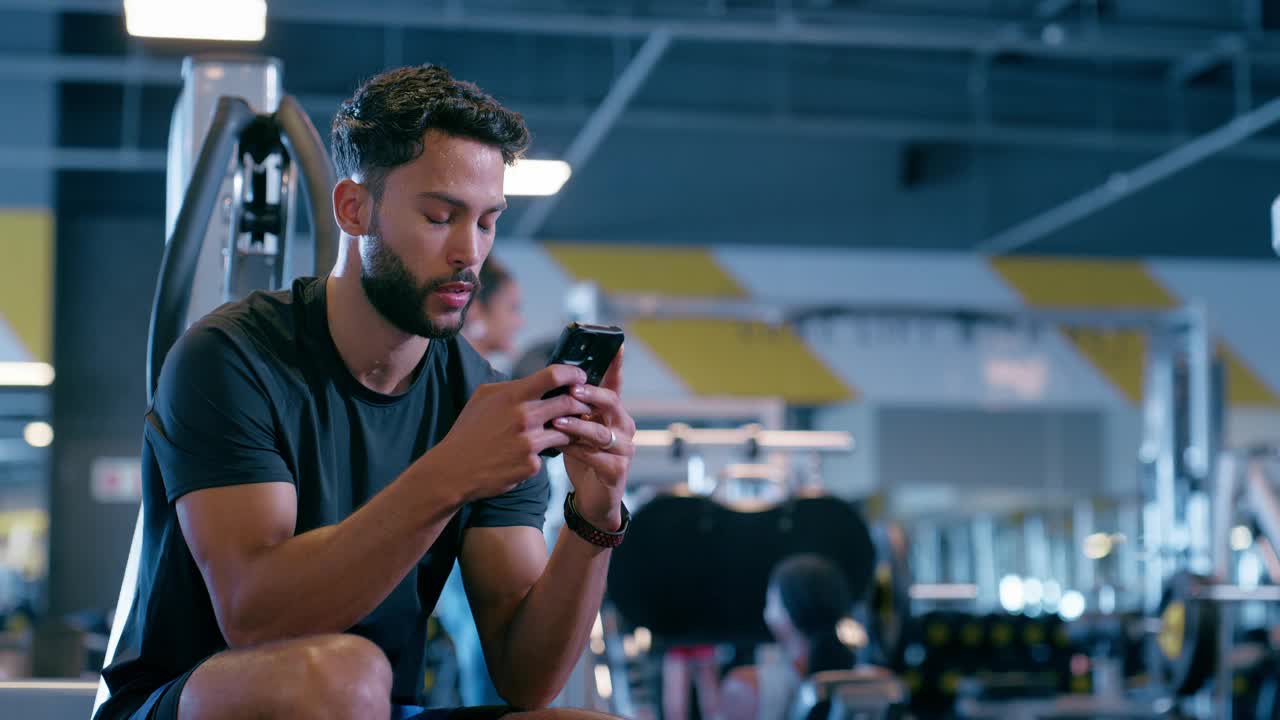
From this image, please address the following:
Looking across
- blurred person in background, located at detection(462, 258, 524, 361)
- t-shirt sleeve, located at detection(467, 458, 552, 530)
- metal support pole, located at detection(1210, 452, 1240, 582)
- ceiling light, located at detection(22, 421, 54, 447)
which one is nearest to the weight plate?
metal support pole, located at detection(1210, 452, 1240, 582)

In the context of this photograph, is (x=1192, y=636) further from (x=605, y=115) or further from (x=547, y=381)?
(x=547, y=381)

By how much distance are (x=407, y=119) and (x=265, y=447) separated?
380mm

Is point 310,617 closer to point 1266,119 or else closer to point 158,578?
point 158,578

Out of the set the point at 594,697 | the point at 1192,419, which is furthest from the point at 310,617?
the point at 1192,419

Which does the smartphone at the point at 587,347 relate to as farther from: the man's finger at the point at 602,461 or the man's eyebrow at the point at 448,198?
the man's eyebrow at the point at 448,198

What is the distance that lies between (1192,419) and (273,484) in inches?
197

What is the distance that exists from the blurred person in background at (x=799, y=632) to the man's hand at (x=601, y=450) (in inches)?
98.7

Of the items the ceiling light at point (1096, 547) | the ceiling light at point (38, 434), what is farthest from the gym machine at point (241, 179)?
the ceiling light at point (1096, 547)

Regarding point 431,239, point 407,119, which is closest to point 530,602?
point 431,239

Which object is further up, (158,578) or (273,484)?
(273,484)

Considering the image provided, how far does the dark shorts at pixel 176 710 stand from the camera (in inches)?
50.6

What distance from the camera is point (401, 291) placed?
1.46 meters

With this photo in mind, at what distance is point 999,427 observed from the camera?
9.19m

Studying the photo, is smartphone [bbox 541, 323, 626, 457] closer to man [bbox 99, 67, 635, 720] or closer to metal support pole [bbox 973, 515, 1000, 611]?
man [bbox 99, 67, 635, 720]
